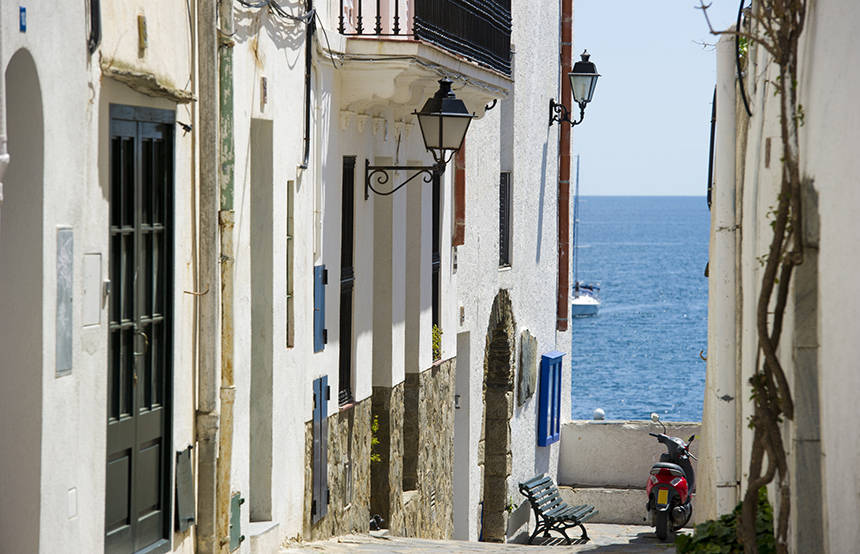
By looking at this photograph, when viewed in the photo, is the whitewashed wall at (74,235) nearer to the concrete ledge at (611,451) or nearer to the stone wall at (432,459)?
the stone wall at (432,459)

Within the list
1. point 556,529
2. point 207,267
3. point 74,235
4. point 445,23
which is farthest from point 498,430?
point 74,235

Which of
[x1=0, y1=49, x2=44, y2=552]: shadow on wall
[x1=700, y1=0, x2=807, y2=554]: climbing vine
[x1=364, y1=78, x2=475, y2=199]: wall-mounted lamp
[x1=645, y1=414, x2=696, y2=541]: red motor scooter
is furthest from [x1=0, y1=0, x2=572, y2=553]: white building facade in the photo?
[x1=700, y1=0, x2=807, y2=554]: climbing vine

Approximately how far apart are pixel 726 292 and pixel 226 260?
114 inches

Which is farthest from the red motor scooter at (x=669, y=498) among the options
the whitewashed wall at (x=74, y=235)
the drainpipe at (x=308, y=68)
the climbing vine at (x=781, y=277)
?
the whitewashed wall at (x=74, y=235)

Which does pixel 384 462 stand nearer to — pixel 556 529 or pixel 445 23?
pixel 445 23

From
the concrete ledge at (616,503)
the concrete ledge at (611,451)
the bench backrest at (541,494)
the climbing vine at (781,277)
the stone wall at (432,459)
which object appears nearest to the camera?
the climbing vine at (781,277)

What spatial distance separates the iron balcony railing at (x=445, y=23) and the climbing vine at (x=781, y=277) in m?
4.36

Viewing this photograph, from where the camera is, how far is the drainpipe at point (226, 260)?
23.2 ft

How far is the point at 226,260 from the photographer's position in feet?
23.6

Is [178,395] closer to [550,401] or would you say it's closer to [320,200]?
[320,200]

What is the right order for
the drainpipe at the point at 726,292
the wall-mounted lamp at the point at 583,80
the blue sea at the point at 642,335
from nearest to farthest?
the drainpipe at the point at 726,292 < the wall-mounted lamp at the point at 583,80 < the blue sea at the point at 642,335

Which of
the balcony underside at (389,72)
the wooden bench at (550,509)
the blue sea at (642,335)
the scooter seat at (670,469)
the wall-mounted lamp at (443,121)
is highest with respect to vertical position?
the balcony underside at (389,72)

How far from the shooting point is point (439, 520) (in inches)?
537

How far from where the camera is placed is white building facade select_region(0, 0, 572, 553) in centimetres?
504
